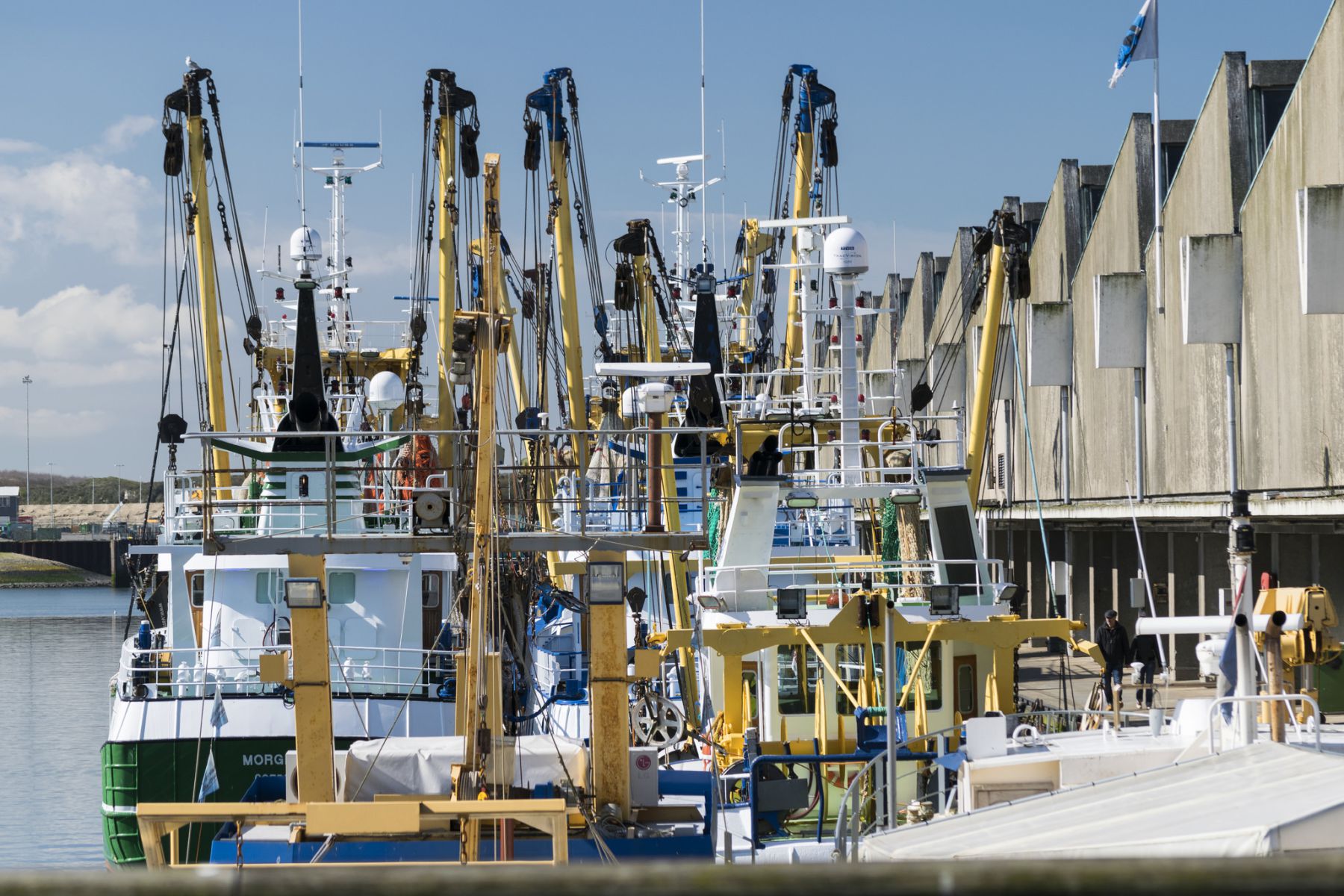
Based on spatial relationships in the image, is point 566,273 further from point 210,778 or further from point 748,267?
point 748,267

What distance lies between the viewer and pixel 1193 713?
1209 centimetres

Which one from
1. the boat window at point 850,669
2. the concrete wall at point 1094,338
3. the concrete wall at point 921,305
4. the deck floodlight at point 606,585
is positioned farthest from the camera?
the concrete wall at point 921,305

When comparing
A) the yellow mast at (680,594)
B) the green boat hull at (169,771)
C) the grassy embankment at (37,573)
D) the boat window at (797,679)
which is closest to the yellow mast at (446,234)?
the yellow mast at (680,594)

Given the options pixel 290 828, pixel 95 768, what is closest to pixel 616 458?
pixel 95 768

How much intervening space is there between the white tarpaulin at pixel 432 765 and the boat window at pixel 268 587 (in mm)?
8429

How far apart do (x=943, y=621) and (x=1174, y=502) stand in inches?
444

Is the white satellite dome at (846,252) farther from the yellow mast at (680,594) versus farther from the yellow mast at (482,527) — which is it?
the yellow mast at (482,527)

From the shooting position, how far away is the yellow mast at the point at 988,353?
65.5 feet

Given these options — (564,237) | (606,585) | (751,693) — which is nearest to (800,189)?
(564,237)

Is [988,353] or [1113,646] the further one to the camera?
[988,353]

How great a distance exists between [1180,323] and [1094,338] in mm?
5158

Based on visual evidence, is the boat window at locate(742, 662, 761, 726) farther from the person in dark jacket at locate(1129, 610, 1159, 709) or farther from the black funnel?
the person in dark jacket at locate(1129, 610, 1159, 709)

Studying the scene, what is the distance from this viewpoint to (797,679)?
15945 millimetres

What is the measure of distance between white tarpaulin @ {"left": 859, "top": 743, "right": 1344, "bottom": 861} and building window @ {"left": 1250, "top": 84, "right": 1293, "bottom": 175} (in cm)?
1818
